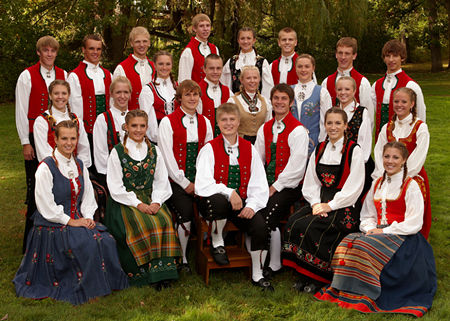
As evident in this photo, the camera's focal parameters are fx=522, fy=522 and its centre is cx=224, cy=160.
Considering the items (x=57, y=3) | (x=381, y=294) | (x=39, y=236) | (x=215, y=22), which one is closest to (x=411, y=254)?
(x=381, y=294)

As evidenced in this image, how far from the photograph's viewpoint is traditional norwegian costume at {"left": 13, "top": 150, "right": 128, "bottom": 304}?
3.91 meters

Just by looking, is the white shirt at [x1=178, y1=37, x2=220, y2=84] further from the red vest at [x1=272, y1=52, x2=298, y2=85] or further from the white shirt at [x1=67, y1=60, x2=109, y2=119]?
the white shirt at [x1=67, y1=60, x2=109, y2=119]

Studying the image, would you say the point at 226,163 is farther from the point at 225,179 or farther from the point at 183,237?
the point at 183,237

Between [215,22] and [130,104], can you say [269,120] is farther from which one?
[215,22]

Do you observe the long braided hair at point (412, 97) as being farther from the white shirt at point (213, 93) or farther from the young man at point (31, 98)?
the young man at point (31, 98)

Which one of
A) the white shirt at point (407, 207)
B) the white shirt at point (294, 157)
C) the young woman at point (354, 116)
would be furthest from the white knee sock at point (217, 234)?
the young woman at point (354, 116)

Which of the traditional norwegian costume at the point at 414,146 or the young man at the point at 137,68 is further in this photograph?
the young man at the point at 137,68

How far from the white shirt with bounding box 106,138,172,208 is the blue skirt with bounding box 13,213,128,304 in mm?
357

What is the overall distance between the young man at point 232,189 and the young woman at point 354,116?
100cm

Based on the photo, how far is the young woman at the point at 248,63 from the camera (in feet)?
18.1

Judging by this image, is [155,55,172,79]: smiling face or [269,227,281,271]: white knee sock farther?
[155,55,172,79]: smiling face

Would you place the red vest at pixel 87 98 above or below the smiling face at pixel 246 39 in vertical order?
below

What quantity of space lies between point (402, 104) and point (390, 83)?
0.71 meters

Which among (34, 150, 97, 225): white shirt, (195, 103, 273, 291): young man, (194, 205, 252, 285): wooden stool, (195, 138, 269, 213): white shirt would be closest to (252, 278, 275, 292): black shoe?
(195, 103, 273, 291): young man
